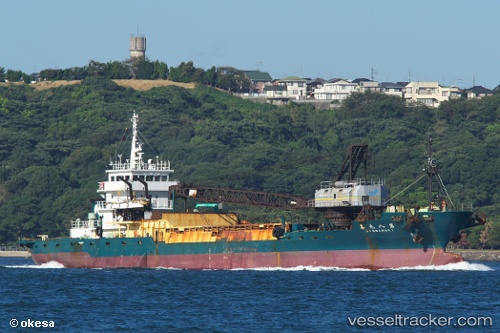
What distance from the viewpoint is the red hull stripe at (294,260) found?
3191 inches

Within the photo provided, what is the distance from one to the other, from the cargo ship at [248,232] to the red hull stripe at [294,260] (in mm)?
62

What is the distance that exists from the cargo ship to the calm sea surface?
1499mm

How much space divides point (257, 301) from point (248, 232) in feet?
75.5

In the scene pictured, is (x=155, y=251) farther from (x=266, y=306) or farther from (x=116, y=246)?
(x=266, y=306)

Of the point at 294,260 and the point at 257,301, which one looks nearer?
the point at 257,301

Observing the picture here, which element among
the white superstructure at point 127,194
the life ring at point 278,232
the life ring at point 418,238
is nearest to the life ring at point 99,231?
the white superstructure at point 127,194

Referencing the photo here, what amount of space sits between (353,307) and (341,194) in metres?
23.9

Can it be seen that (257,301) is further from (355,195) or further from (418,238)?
(355,195)

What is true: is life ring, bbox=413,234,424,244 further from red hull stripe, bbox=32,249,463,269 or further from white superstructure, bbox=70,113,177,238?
white superstructure, bbox=70,113,177,238

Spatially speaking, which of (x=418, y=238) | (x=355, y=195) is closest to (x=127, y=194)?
(x=355, y=195)

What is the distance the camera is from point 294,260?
83.2 meters

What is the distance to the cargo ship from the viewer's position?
A: 80.6m

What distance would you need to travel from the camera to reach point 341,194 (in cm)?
8400

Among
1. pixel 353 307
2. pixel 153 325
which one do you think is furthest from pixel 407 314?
pixel 153 325
